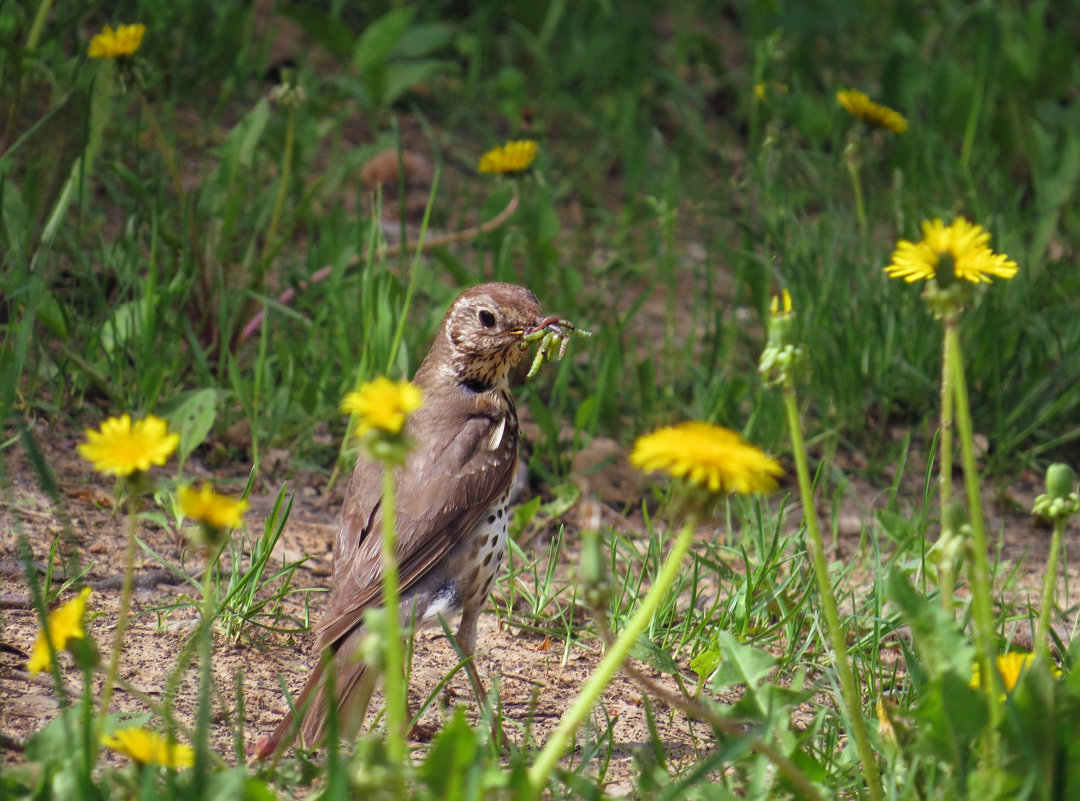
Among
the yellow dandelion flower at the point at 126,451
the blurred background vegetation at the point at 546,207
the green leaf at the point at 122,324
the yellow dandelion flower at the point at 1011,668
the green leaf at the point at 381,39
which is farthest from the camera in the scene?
the green leaf at the point at 381,39

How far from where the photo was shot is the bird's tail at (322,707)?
278cm

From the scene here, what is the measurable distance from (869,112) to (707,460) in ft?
13.3

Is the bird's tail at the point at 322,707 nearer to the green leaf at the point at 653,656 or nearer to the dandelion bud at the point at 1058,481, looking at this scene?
the green leaf at the point at 653,656

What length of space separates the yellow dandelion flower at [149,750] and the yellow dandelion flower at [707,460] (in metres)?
0.96

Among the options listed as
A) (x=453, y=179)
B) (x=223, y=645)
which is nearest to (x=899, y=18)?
(x=453, y=179)

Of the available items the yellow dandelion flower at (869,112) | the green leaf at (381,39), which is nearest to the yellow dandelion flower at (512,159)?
the yellow dandelion flower at (869,112)

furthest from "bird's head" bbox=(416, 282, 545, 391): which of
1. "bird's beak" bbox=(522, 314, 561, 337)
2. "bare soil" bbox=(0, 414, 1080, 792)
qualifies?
"bare soil" bbox=(0, 414, 1080, 792)

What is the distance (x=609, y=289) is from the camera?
6.59 meters

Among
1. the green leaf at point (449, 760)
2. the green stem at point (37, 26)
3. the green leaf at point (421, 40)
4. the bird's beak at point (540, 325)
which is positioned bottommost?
the green leaf at point (449, 760)

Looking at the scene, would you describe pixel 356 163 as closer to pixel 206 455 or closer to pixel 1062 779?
pixel 206 455

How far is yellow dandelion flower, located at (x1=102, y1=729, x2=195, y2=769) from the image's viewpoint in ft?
7.03

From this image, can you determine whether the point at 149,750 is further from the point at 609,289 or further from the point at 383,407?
the point at 609,289

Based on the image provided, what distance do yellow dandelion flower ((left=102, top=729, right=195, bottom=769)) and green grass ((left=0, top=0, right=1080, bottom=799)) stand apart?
5cm

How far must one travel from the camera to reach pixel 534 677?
3.70 meters
